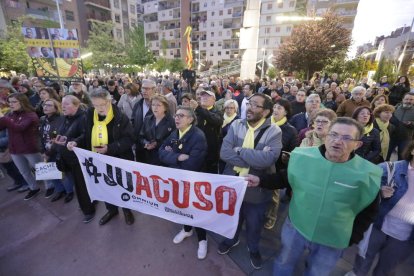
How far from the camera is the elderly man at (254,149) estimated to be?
218cm

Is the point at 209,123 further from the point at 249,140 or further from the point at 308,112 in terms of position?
the point at 308,112

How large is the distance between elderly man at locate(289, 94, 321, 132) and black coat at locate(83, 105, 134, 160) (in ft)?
10.0

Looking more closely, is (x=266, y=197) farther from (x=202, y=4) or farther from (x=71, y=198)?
(x=202, y=4)

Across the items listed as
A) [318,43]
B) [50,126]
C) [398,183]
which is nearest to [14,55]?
[50,126]

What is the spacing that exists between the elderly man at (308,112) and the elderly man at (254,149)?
184 centimetres

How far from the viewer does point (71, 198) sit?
3.95m

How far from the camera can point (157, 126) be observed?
3230 millimetres

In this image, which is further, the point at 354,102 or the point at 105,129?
the point at 354,102

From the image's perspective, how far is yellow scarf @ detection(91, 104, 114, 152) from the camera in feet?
9.65

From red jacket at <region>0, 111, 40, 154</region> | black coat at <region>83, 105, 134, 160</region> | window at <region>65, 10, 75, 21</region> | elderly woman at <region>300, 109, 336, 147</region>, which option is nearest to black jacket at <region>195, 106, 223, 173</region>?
black coat at <region>83, 105, 134, 160</region>

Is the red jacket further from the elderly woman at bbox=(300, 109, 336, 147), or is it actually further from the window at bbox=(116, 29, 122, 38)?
the window at bbox=(116, 29, 122, 38)

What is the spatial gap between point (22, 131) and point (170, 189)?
2971mm

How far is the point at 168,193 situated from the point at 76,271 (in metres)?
1.48

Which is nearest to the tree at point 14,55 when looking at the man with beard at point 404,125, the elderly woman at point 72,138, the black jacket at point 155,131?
the elderly woman at point 72,138
